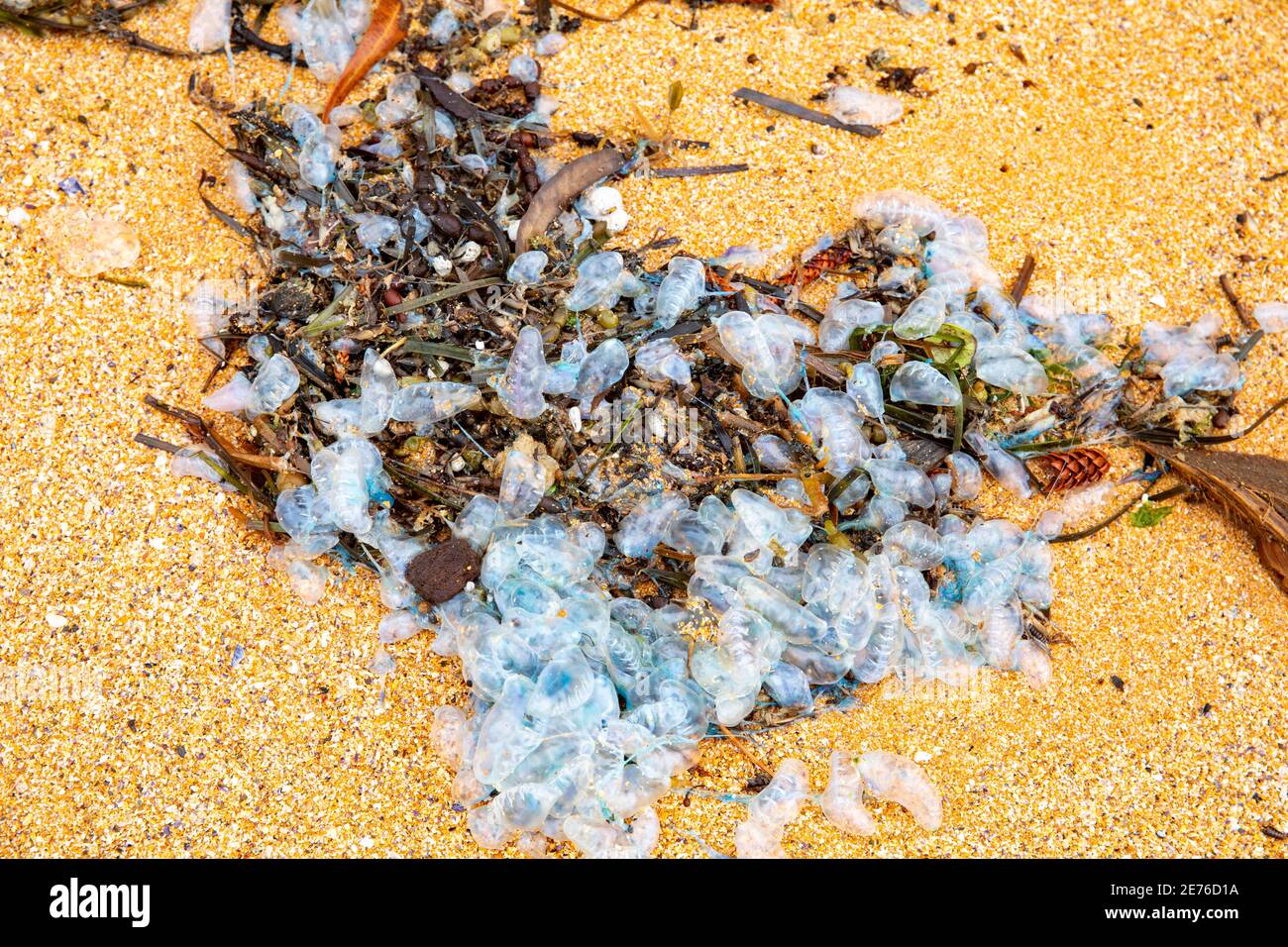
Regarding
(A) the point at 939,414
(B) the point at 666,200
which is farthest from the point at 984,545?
(B) the point at 666,200

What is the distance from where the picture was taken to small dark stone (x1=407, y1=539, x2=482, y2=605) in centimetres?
171

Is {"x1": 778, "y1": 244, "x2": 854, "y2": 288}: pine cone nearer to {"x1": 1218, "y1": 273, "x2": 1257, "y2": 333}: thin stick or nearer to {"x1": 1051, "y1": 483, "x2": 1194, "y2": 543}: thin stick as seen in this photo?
{"x1": 1051, "y1": 483, "x2": 1194, "y2": 543}: thin stick

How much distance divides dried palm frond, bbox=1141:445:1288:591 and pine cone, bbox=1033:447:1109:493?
0.48 ft

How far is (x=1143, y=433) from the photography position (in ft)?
6.49

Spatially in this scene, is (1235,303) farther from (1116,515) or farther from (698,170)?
(698,170)

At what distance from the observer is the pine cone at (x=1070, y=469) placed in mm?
1923

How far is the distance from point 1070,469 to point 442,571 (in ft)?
4.25

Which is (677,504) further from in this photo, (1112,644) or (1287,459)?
(1287,459)

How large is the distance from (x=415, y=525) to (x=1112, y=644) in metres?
1.44

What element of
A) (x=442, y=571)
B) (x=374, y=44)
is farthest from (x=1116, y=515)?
(x=374, y=44)

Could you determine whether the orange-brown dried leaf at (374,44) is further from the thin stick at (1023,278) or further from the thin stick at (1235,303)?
the thin stick at (1235,303)

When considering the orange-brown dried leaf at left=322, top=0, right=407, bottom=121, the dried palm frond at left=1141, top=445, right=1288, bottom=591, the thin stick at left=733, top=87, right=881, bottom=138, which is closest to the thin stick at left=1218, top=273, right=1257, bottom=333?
the dried palm frond at left=1141, top=445, right=1288, bottom=591

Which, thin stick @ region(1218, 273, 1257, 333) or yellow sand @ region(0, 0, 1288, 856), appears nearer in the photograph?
yellow sand @ region(0, 0, 1288, 856)

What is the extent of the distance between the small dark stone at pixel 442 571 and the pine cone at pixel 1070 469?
1193mm
